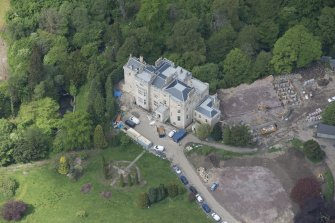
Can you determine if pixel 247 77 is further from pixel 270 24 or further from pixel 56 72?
pixel 56 72

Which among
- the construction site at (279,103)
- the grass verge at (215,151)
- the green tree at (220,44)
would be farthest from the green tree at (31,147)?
the green tree at (220,44)

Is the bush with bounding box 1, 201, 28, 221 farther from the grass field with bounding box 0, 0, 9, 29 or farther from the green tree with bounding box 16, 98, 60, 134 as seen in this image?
the grass field with bounding box 0, 0, 9, 29

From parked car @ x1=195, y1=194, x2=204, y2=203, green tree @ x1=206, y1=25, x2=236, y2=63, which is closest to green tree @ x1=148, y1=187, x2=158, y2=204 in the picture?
parked car @ x1=195, y1=194, x2=204, y2=203

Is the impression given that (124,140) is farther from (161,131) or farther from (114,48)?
(114,48)

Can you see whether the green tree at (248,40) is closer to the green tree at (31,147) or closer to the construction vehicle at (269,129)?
the construction vehicle at (269,129)

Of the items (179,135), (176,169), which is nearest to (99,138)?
(179,135)

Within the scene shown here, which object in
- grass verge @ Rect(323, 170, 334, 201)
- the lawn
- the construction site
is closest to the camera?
the lawn
